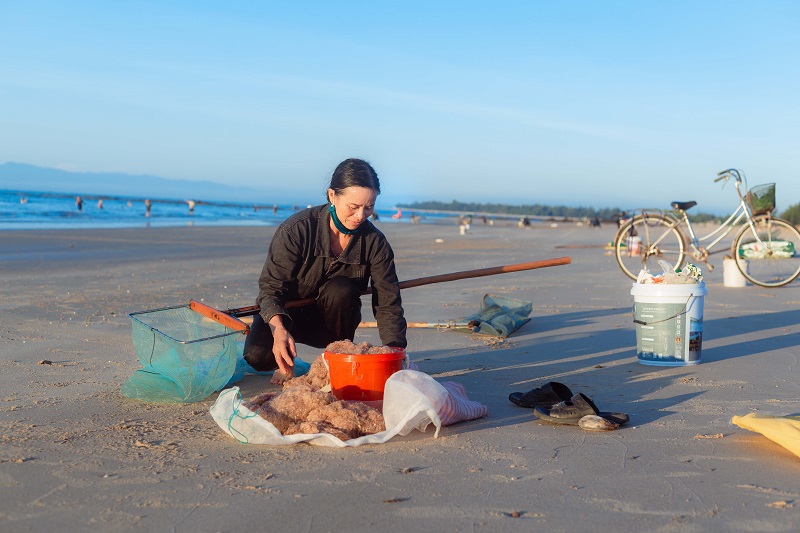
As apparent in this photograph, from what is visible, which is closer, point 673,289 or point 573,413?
point 573,413

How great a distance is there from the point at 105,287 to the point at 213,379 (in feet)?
19.2

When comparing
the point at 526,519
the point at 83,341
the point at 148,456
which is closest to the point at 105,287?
the point at 83,341

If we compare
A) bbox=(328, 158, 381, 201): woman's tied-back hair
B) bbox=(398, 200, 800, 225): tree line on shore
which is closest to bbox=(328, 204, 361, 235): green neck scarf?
bbox=(328, 158, 381, 201): woman's tied-back hair

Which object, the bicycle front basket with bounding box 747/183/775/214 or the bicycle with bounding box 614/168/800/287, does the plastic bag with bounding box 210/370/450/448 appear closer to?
the bicycle with bounding box 614/168/800/287

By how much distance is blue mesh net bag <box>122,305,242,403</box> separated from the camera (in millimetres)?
4105

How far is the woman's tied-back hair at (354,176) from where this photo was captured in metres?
4.19

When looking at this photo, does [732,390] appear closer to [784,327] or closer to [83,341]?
[784,327]

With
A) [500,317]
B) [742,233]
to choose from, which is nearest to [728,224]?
[742,233]

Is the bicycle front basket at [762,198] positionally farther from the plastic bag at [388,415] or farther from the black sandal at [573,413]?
the plastic bag at [388,415]

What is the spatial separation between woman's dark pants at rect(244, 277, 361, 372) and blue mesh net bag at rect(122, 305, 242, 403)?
0.95 ft

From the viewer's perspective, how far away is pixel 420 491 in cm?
289

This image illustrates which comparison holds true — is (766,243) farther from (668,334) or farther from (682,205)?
(668,334)

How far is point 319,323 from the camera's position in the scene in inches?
190

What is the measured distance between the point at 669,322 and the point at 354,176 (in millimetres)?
2461
